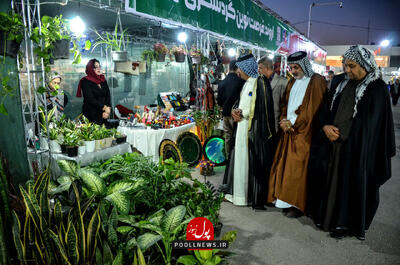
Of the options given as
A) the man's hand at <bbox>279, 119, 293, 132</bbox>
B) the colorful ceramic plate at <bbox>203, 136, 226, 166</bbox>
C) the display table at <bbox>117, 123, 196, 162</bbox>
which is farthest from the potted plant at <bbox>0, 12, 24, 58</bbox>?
the colorful ceramic plate at <bbox>203, 136, 226, 166</bbox>

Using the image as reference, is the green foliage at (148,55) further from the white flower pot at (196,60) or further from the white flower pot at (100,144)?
the white flower pot at (100,144)

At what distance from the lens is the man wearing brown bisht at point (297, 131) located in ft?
10.8

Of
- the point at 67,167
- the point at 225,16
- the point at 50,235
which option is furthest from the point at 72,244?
the point at 225,16

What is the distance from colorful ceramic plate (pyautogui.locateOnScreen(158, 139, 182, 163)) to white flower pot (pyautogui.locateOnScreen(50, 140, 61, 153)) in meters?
1.75

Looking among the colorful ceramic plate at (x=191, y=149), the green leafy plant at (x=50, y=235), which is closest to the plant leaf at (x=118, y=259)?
the green leafy plant at (x=50, y=235)

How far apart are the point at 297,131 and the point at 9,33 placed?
9.42 feet

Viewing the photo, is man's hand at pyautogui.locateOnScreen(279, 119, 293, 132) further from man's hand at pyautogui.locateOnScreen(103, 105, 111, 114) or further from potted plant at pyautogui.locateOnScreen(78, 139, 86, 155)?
man's hand at pyautogui.locateOnScreen(103, 105, 111, 114)

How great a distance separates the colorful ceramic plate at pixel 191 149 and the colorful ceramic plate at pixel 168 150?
1.52 ft

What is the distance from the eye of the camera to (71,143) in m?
2.90

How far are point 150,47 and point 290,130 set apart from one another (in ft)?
22.8

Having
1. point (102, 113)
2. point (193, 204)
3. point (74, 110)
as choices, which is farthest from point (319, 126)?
point (74, 110)

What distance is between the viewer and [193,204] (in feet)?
7.50

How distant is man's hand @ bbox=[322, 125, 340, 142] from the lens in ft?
9.82

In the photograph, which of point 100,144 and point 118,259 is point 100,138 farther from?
point 118,259
